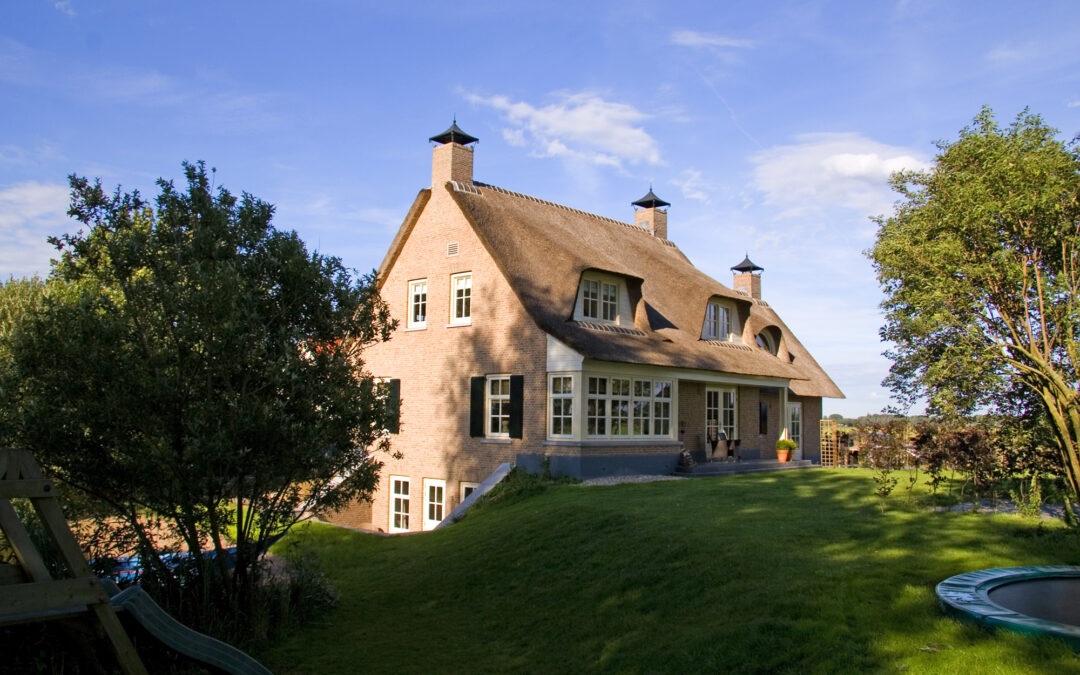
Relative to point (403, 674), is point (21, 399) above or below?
above

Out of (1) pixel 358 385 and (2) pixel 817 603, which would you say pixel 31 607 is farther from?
(2) pixel 817 603

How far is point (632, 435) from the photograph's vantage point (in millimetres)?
20047

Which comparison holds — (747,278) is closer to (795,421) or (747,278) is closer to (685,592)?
(795,421)

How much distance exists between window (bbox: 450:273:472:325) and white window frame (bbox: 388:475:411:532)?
15.7 ft

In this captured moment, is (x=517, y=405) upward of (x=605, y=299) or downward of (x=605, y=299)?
downward

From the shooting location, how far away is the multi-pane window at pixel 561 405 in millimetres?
18844

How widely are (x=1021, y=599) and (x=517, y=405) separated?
538 inches

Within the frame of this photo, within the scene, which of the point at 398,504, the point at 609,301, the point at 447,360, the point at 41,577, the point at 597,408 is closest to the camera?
the point at 41,577

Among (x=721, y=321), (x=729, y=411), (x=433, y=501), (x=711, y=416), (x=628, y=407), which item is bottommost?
(x=433, y=501)

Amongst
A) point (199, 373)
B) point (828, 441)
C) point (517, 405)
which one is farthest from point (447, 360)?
point (828, 441)

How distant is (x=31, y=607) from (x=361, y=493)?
476 cm

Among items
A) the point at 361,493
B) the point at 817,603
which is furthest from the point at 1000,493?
the point at 361,493

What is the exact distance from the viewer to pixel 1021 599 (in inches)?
267

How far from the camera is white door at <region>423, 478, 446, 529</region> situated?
21453mm
